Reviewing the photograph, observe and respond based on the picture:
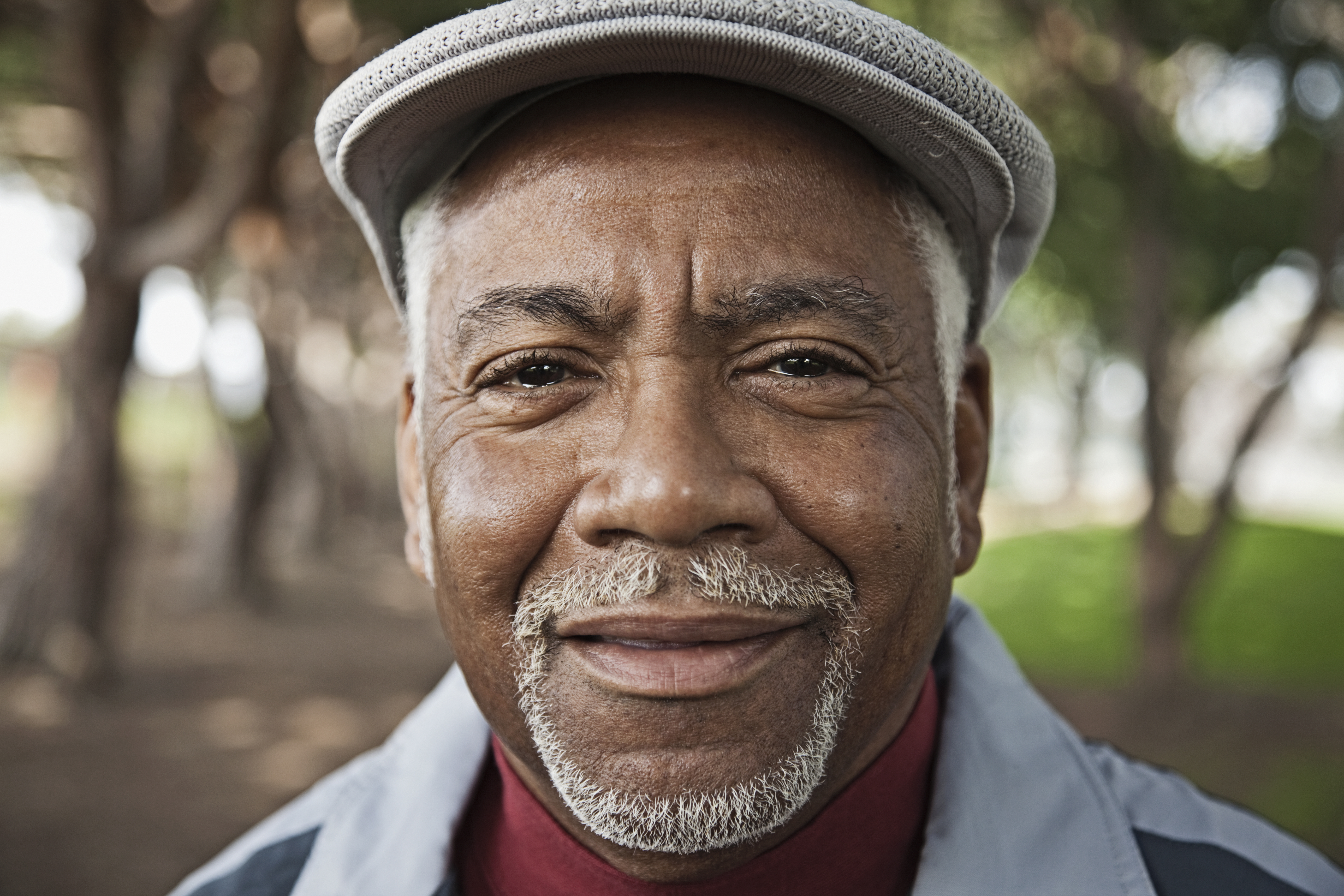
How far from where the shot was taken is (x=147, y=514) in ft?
74.4

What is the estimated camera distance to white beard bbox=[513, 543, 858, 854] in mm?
1405

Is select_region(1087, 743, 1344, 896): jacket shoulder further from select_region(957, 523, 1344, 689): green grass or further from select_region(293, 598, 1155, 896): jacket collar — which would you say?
select_region(957, 523, 1344, 689): green grass

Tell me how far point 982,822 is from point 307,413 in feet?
49.7

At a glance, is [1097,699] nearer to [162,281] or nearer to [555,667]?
[555,667]

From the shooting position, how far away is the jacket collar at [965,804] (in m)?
1.64

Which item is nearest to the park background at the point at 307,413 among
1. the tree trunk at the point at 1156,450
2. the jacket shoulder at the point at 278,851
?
the tree trunk at the point at 1156,450

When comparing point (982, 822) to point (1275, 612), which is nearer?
point (982, 822)

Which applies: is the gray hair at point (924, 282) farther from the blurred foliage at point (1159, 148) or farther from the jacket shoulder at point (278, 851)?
the blurred foliage at point (1159, 148)

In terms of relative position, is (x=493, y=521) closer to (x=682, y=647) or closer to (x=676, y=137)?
(x=682, y=647)

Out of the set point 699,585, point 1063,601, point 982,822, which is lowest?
point 982,822

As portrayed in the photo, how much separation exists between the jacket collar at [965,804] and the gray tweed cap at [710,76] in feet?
A: 2.83

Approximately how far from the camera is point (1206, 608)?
13164 mm

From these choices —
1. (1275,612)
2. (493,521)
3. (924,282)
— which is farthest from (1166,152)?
(493,521)

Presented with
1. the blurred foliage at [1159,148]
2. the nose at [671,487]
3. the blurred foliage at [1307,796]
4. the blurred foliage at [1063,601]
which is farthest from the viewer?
the blurred foliage at [1063,601]
